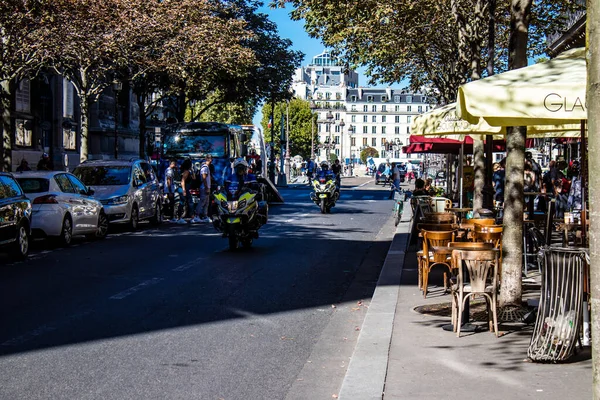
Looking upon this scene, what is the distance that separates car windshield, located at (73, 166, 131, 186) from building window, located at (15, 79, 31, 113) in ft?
57.2

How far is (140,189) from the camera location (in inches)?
924

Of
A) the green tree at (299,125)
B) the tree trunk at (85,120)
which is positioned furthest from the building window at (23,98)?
the green tree at (299,125)

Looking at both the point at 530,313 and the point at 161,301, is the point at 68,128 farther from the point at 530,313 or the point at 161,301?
the point at 530,313

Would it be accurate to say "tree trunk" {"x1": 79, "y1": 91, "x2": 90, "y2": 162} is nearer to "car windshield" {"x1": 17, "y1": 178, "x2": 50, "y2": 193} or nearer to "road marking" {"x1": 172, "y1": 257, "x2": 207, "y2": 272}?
"car windshield" {"x1": 17, "y1": 178, "x2": 50, "y2": 193}

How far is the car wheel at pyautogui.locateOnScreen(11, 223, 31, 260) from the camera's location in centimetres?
1485

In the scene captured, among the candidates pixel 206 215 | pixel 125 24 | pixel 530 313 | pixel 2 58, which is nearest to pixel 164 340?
pixel 530 313

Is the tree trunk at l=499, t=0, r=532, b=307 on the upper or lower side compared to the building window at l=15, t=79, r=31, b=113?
lower

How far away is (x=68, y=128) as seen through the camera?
1747 inches

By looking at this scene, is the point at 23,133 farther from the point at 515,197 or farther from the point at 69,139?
the point at 515,197

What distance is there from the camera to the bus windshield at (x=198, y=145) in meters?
31.5

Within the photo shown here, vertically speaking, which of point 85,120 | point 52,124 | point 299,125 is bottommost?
point 85,120

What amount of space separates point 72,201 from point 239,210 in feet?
13.1

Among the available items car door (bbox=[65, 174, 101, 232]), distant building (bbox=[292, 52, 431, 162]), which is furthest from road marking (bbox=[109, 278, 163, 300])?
distant building (bbox=[292, 52, 431, 162])

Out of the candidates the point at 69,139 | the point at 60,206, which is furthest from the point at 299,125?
the point at 60,206
